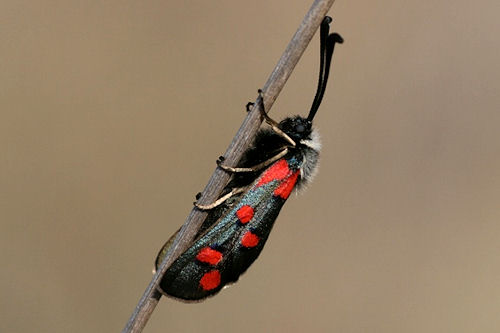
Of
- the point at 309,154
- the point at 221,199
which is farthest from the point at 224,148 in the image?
the point at 221,199

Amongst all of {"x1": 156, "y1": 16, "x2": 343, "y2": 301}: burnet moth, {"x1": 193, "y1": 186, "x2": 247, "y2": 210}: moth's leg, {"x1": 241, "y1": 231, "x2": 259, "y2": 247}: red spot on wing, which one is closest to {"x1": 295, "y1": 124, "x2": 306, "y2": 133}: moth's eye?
{"x1": 156, "y1": 16, "x2": 343, "y2": 301}: burnet moth

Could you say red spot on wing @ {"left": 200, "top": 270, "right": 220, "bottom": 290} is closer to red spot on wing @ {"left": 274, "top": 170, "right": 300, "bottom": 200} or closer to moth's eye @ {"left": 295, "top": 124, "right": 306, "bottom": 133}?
red spot on wing @ {"left": 274, "top": 170, "right": 300, "bottom": 200}

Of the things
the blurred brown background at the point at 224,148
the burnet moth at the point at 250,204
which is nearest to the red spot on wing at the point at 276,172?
the burnet moth at the point at 250,204

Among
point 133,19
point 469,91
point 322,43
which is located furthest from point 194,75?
point 322,43

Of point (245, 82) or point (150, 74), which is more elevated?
point (245, 82)

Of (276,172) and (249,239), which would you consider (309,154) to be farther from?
(249,239)

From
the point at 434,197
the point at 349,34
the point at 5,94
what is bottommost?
the point at 5,94

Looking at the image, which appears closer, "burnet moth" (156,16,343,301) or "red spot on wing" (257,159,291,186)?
"burnet moth" (156,16,343,301)

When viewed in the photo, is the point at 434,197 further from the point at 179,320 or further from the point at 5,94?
the point at 5,94
